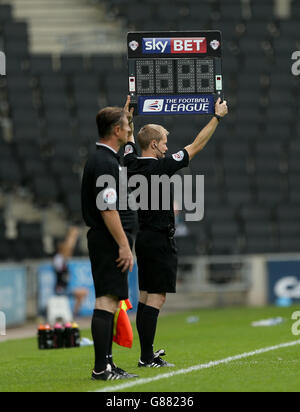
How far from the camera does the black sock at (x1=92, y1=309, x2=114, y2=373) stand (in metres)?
7.10

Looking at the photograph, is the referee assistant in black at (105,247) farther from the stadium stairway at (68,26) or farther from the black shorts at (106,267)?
the stadium stairway at (68,26)

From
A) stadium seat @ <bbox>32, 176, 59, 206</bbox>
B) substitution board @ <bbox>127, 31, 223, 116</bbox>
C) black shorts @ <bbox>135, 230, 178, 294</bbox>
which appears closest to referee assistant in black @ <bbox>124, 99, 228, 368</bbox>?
black shorts @ <bbox>135, 230, 178, 294</bbox>

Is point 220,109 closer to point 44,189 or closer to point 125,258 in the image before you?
point 125,258

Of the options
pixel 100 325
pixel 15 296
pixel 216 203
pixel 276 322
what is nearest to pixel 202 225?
pixel 216 203

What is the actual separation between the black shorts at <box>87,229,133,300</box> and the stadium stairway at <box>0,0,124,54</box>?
1893 cm

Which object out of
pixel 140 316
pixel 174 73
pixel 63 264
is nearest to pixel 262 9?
pixel 63 264

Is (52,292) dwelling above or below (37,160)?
below

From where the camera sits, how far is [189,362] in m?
8.81

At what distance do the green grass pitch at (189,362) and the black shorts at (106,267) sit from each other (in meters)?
0.68

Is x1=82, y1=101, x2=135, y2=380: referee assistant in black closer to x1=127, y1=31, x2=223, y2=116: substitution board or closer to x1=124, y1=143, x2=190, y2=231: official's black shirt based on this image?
x1=124, y1=143, x2=190, y2=231: official's black shirt

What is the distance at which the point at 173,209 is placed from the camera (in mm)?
8297

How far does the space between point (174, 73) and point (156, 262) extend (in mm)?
1713

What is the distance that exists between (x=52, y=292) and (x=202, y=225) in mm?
5229
